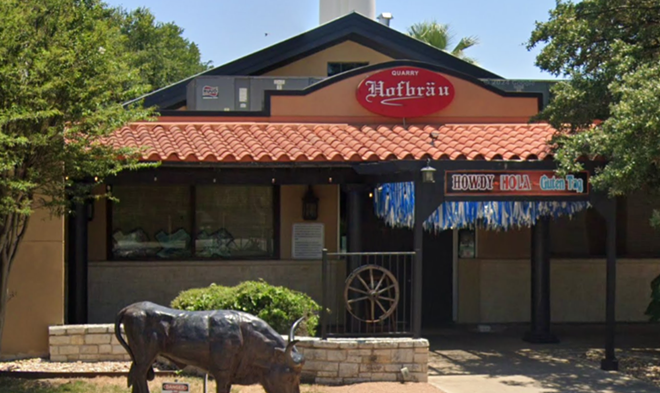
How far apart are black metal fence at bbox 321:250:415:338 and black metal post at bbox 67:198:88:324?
351cm

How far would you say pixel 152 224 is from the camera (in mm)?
13602

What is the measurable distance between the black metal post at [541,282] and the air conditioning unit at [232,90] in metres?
A: 5.19

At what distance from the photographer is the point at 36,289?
11.0 m

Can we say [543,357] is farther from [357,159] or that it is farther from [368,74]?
[368,74]

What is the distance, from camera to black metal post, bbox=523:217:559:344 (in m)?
12.8

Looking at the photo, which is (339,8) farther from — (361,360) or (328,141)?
(361,360)

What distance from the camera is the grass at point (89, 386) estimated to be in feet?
30.7

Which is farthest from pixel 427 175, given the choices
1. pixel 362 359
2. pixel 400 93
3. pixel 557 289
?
pixel 557 289

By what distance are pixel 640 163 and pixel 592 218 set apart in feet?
18.5

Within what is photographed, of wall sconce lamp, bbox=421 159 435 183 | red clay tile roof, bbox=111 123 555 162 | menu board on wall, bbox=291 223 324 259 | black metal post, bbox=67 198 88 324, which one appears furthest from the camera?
menu board on wall, bbox=291 223 324 259

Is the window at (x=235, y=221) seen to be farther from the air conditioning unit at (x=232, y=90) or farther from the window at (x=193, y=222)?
the air conditioning unit at (x=232, y=90)

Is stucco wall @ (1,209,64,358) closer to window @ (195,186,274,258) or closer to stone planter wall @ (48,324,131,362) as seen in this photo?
stone planter wall @ (48,324,131,362)

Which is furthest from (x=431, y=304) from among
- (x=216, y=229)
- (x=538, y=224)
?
(x=216, y=229)

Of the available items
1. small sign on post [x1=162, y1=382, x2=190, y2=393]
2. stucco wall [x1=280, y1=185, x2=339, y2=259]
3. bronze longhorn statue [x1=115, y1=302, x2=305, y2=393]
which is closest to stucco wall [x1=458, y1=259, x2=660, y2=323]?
stucco wall [x1=280, y1=185, x2=339, y2=259]
